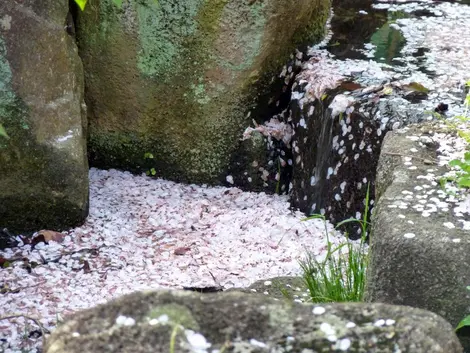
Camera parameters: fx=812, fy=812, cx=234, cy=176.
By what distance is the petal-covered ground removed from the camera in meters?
3.03

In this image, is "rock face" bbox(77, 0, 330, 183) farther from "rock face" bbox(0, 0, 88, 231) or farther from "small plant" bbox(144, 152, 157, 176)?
"rock face" bbox(0, 0, 88, 231)

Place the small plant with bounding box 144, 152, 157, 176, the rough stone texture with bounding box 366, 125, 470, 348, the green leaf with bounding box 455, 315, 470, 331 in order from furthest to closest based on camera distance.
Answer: the small plant with bounding box 144, 152, 157, 176
the rough stone texture with bounding box 366, 125, 470, 348
the green leaf with bounding box 455, 315, 470, 331

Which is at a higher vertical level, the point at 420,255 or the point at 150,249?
the point at 420,255

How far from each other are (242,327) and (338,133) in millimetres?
2280

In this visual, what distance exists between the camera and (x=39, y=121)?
10.8 feet

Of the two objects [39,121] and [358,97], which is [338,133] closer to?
[358,97]

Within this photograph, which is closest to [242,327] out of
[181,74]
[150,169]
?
[181,74]

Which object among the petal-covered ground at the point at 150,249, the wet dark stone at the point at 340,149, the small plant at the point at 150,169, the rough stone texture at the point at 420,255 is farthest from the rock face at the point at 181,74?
the rough stone texture at the point at 420,255

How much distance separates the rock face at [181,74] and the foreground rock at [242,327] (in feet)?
8.36

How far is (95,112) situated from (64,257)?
2.90 feet

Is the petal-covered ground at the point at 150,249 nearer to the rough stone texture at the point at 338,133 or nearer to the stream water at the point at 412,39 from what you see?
the rough stone texture at the point at 338,133

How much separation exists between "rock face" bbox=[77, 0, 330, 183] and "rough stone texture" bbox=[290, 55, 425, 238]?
22 centimetres

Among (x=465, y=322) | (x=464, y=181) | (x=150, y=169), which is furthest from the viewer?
(x=150, y=169)

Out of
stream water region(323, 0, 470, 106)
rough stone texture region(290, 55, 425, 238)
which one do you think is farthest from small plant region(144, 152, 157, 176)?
stream water region(323, 0, 470, 106)
